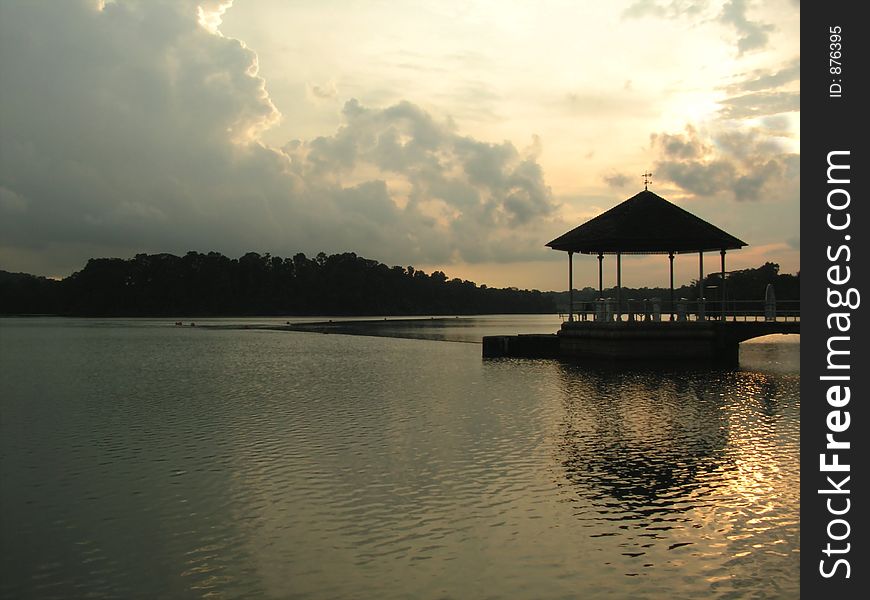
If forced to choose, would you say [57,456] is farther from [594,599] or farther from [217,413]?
[594,599]

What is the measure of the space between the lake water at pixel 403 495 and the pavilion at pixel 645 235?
13084 millimetres

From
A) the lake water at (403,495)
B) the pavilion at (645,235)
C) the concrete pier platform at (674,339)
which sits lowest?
the lake water at (403,495)

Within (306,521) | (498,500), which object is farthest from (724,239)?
(306,521)

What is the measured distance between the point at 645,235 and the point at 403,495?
2818cm

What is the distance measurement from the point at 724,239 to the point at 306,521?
3188 cm

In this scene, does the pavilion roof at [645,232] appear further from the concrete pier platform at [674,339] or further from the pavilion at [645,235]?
the concrete pier platform at [674,339]

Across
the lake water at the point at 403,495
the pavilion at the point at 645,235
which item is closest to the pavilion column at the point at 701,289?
the pavilion at the point at 645,235

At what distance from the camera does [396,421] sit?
20.4 metres

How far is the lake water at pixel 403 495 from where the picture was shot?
8.91 meters

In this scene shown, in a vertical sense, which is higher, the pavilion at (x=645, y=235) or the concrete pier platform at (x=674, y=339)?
the pavilion at (x=645, y=235)

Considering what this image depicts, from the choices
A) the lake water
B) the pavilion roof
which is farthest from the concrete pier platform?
the lake water

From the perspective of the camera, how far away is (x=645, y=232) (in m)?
37.9

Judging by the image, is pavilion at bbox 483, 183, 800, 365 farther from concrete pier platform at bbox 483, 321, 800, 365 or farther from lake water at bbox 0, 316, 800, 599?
lake water at bbox 0, 316, 800, 599

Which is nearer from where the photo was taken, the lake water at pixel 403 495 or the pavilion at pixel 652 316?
the lake water at pixel 403 495
